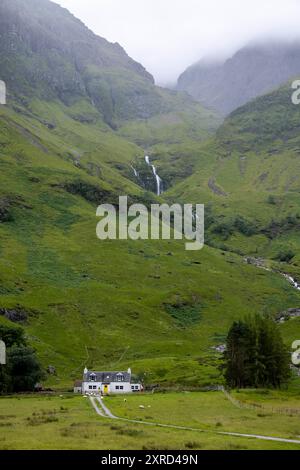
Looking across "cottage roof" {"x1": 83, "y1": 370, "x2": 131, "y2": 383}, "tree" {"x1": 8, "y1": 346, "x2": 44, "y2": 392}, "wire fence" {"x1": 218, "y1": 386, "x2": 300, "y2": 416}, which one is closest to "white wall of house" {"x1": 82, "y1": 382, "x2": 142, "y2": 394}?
"cottage roof" {"x1": 83, "y1": 370, "x2": 131, "y2": 383}

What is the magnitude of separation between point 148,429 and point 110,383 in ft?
276

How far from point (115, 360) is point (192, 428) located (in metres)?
114

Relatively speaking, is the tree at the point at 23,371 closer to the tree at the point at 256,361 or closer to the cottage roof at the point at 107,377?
Result: the cottage roof at the point at 107,377

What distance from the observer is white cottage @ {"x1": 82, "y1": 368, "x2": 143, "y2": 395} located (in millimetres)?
126875

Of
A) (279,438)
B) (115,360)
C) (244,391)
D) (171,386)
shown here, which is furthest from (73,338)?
(279,438)

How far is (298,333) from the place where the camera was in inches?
7101

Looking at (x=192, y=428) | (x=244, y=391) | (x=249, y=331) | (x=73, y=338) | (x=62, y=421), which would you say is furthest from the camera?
(x=73, y=338)

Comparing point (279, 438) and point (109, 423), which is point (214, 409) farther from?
point (279, 438)

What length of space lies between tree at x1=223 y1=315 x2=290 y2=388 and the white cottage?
22.5 meters

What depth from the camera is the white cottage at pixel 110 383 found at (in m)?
127

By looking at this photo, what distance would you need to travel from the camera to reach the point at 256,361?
11381 centimetres

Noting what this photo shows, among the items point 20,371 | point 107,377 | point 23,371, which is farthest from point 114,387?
point 20,371

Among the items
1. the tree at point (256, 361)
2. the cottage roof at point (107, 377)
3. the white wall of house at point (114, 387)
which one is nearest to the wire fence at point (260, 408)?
the tree at point (256, 361)

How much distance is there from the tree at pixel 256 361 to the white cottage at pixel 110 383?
22.5 metres
